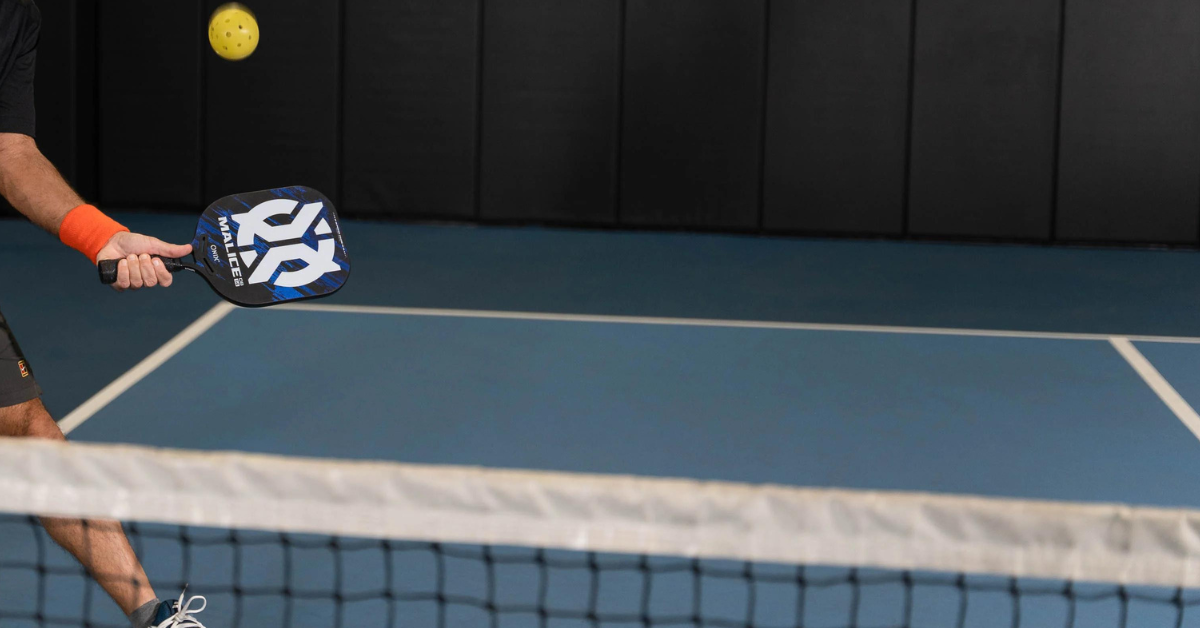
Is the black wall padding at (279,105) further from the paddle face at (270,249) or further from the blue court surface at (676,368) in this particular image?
the paddle face at (270,249)

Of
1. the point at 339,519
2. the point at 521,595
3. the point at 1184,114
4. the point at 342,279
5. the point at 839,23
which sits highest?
the point at 839,23

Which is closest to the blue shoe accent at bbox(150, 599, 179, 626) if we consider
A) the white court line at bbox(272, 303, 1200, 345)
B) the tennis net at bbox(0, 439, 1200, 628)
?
the tennis net at bbox(0, 439, 1200, 628)

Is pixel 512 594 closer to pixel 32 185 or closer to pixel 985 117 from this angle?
pixel 32 185

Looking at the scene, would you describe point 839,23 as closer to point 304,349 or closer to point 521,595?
point 304,349

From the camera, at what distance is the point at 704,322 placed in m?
5.69

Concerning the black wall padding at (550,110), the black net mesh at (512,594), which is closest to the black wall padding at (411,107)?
the black wall padding at (550,110)

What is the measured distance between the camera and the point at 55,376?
4.58 m

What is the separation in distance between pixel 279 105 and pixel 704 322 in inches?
170

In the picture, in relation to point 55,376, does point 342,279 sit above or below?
above

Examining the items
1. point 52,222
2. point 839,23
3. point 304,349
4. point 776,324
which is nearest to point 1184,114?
point 839,23

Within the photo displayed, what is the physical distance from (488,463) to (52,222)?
5.62 ft

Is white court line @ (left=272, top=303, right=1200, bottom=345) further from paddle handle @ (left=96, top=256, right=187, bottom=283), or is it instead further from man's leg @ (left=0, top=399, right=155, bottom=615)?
paddle handle @ (left=96, top=256, right=187, bottom=283)

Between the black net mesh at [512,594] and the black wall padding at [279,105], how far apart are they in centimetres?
597

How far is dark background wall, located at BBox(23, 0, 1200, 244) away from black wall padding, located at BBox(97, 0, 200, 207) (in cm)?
2
